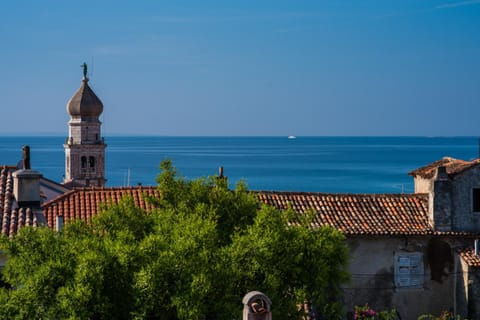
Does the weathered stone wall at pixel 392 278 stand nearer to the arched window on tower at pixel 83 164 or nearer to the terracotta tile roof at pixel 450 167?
the terracotta tile roof at pixel 450 167

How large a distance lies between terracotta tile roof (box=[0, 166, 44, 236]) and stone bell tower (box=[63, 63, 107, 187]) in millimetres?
38423

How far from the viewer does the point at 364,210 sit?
91.7 feet

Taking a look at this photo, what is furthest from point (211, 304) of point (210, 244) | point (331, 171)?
point (331, 171)

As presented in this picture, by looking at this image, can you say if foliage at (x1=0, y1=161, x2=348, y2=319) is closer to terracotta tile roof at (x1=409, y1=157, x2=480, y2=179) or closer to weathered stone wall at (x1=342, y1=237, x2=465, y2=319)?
weathered stone wall at (x1=342, y1=237, x2=465, y2=319)

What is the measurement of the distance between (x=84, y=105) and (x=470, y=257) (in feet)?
135

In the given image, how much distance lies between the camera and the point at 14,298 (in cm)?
1639

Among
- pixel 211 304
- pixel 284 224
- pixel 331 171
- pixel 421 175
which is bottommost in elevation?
pixel 211 304

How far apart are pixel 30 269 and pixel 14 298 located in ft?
2.93

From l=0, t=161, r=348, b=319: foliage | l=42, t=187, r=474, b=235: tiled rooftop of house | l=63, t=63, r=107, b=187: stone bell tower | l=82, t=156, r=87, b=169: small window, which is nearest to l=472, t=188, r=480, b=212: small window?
l=42, t=187, r=474, b=235: tiled rooftop of house

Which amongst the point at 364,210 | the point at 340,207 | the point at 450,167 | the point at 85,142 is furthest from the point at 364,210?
the point at 85,142

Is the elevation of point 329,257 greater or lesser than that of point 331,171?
lesser

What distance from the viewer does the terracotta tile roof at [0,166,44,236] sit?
2131cm

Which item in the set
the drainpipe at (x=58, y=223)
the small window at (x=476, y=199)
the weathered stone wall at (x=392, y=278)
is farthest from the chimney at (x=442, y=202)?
the drainpipe at (x=58, y=223)

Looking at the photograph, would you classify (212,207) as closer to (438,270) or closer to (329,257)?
(329,257)
